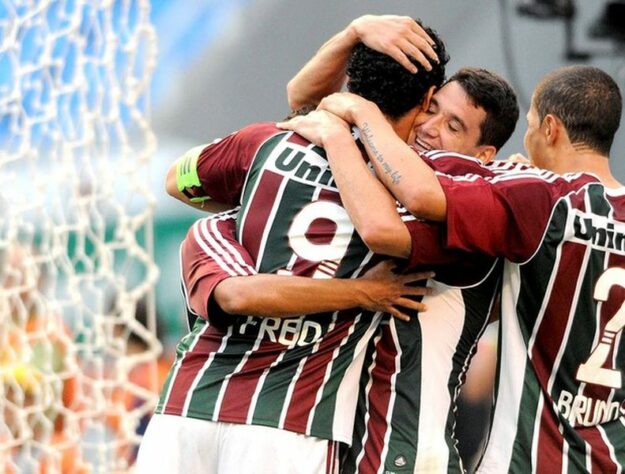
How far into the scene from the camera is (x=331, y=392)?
2.75 metres

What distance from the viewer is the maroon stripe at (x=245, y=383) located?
9.04 feet

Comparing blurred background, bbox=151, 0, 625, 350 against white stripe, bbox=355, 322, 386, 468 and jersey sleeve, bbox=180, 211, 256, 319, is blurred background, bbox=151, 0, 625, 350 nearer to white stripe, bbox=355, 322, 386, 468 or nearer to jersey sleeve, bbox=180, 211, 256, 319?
jersey sleeve, bbox=180, 211, 256, 319

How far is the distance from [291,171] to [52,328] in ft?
8.54

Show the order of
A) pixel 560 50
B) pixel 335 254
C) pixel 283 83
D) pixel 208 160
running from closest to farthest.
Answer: pixel 335 254, pixel 208 160, pixel 560 50, pixel 283 83

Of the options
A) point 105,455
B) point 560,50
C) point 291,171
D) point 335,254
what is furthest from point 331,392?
point 560,50

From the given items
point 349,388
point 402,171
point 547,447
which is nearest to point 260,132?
point 402,171

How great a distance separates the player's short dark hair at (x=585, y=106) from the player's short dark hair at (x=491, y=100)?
86mm

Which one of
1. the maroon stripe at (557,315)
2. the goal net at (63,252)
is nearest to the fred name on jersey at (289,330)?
the maroon stripe at (557,315)

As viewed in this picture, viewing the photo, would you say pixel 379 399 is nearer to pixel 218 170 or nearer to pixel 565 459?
pixel 565 459

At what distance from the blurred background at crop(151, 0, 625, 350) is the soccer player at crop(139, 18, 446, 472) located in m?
2.95

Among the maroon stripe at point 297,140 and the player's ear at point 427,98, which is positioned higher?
the player's ear at point 427,98

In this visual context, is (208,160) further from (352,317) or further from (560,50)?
(560,50)

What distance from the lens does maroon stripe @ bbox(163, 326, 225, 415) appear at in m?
2.83

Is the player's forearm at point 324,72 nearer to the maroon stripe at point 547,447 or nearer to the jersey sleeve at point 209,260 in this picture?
the jersey sleeve at point 209,260
